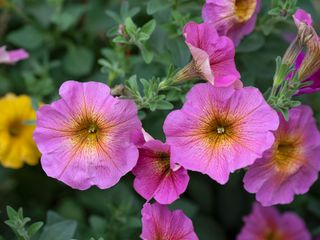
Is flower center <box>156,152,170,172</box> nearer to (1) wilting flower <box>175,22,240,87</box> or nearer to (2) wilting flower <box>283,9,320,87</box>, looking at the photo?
(1) wilting flower <box>175,22,240,87</box>

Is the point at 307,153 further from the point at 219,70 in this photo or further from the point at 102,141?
the point at 102,141

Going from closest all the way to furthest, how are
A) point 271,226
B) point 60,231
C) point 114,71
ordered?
1. point 60,231
2. point 114,71
3. point 271,226

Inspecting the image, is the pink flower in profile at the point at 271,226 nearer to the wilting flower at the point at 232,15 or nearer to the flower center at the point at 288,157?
the flower center at the point at 288,157

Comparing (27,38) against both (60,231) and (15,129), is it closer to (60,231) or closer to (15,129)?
(15,129)

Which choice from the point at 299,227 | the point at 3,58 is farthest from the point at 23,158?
the point at 299,227

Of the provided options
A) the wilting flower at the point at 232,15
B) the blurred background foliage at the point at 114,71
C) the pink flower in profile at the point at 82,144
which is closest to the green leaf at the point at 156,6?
the blurred background foliage at the point at 114,71

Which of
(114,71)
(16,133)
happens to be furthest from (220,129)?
(16,133)
